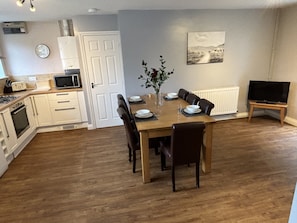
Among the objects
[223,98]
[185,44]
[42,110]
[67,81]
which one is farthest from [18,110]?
[223,98]

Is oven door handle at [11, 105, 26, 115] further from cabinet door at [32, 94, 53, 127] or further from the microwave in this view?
the microwave

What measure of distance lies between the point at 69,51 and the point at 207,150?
3.43 metres

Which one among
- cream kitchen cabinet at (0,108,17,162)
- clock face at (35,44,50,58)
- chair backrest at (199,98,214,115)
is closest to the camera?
chair backrest at (199,98,214,115)

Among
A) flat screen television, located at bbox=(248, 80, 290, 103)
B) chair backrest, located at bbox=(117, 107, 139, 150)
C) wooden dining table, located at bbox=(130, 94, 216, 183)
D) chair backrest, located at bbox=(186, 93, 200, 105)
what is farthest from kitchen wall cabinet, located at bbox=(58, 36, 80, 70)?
flat screen television, located at bbox=(248, 80, 290, 103)

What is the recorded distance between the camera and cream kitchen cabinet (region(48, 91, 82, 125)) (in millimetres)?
4406

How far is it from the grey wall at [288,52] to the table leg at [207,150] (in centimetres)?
283

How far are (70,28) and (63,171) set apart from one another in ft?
10.2

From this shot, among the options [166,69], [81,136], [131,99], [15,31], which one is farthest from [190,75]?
[15,31]

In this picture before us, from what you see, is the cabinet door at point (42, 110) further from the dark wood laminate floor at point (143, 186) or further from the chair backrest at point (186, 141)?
the chair backrest at point (186, 141)

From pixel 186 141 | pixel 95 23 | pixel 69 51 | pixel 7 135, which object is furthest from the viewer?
pixel 69 51

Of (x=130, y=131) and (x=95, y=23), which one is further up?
(x=95, y=23)

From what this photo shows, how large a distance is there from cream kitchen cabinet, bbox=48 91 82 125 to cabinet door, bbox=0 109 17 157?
104 centimetres

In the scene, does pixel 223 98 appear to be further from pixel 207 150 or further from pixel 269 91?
pixel 207 150

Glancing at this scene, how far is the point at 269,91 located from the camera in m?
4.40
